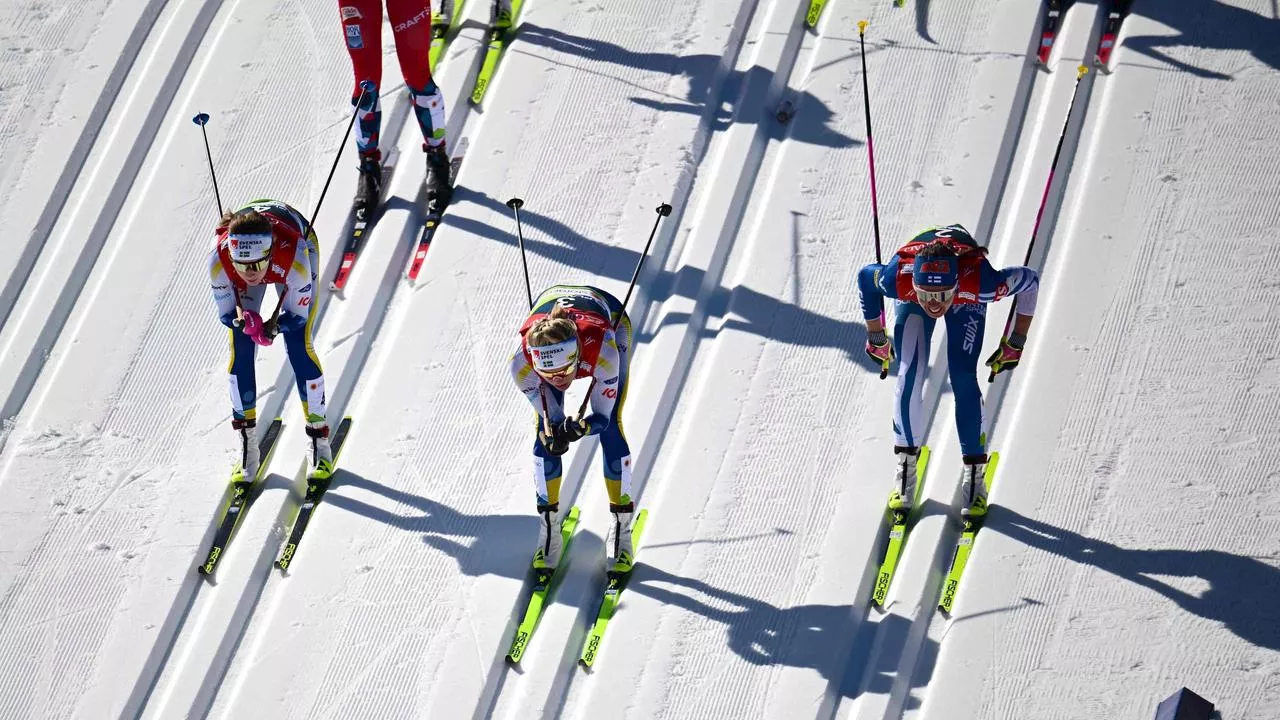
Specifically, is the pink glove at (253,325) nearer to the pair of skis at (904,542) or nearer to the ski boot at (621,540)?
the ski boot at (621,540)

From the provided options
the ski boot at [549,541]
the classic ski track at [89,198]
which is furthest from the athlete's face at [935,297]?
the classic ski track at [89,198]

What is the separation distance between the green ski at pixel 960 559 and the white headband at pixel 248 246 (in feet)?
11.5

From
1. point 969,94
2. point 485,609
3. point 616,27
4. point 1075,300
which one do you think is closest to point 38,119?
point 616,27

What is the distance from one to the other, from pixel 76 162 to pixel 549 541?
430cm

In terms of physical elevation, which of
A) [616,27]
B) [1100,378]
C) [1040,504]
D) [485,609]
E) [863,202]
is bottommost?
[485,609]

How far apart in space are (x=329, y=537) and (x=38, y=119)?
390 centimetres

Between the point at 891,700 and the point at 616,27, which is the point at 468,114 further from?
the point at 891,700

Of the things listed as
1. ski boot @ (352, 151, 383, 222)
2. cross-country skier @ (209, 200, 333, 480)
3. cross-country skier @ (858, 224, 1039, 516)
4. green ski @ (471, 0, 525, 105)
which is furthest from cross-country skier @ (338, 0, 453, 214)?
cross-country skier @ (858, 224, 1039, 516)

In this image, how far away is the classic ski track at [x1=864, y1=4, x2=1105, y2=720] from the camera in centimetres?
740

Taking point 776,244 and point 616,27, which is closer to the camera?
point 776,244

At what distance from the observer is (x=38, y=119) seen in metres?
10.3

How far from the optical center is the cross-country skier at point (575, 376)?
691cm

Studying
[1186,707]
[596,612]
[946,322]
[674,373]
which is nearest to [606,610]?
[596,612]

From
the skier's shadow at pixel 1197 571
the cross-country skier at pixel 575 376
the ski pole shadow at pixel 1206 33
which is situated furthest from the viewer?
the ski pole shadow at pixel 1206 33
